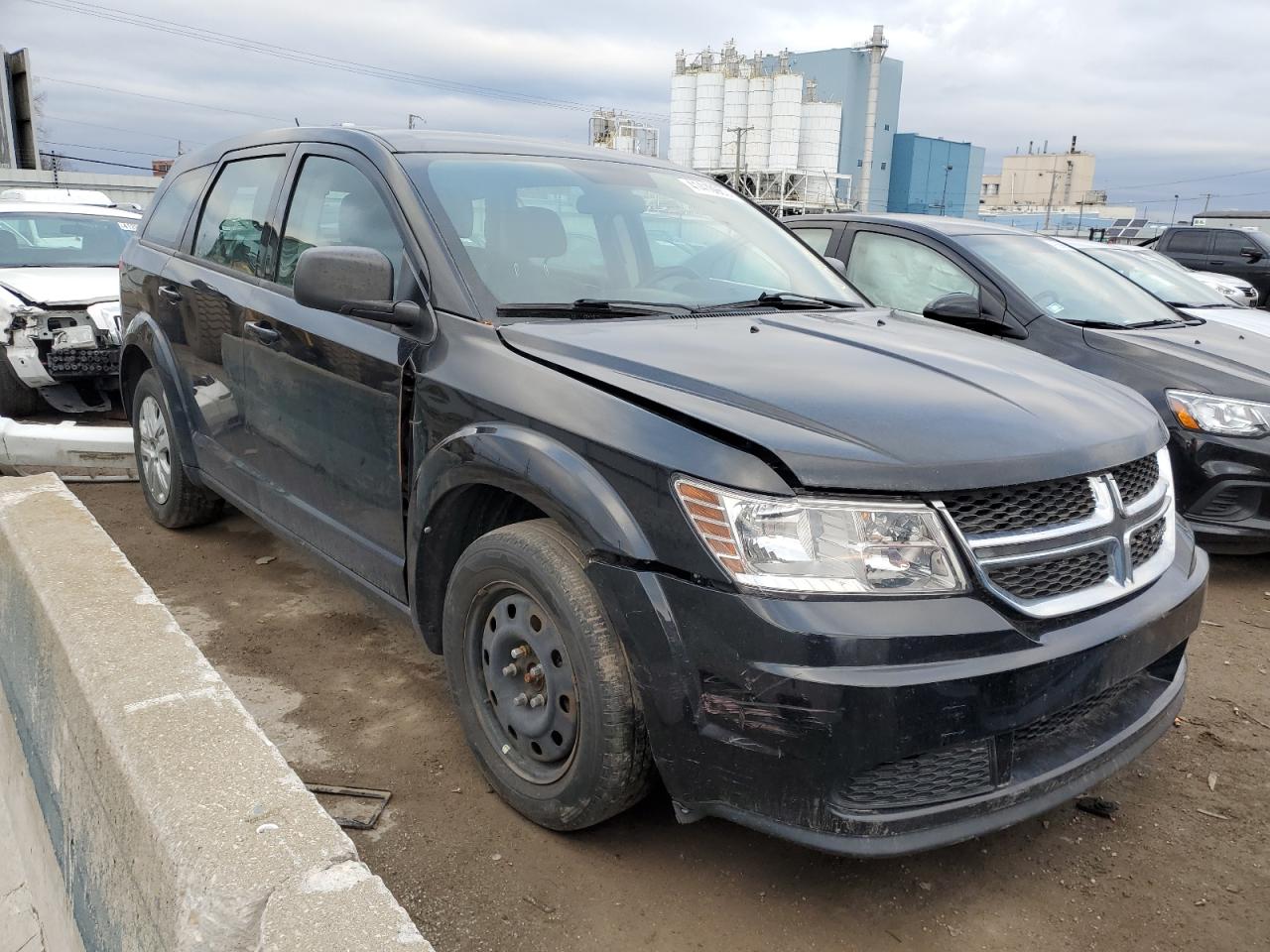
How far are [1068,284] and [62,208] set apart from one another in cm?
836

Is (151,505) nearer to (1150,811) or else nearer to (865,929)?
(865,929)

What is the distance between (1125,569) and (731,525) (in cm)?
104

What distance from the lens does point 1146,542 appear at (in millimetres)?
2592

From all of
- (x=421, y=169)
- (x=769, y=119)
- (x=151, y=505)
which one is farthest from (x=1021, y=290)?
(x=769, y=119)

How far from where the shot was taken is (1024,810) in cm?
225

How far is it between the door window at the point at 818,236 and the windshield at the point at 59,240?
5.60m

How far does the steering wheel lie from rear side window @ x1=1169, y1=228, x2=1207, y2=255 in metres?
17.2

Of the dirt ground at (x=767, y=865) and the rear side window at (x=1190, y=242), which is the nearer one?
the dirt ground at (x=767, y=865)

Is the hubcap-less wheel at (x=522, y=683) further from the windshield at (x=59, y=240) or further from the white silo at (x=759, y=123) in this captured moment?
the white silo at (x=759, y=123)

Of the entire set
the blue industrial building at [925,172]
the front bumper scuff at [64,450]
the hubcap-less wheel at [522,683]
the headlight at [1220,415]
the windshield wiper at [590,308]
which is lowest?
the front bumper scuff at [64,450]

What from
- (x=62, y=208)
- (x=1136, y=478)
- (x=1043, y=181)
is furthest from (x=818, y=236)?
(x=1043, y=181)

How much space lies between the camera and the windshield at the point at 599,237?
3.06 meters

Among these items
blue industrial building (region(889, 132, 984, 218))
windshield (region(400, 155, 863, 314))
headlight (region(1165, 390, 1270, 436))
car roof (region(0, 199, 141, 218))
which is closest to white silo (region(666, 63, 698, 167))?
blue industrial building (region(889, 132, 984, 218))

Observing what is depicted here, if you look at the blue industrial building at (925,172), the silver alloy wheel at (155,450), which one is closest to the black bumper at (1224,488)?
the silver alloy wheel at (155,450)
